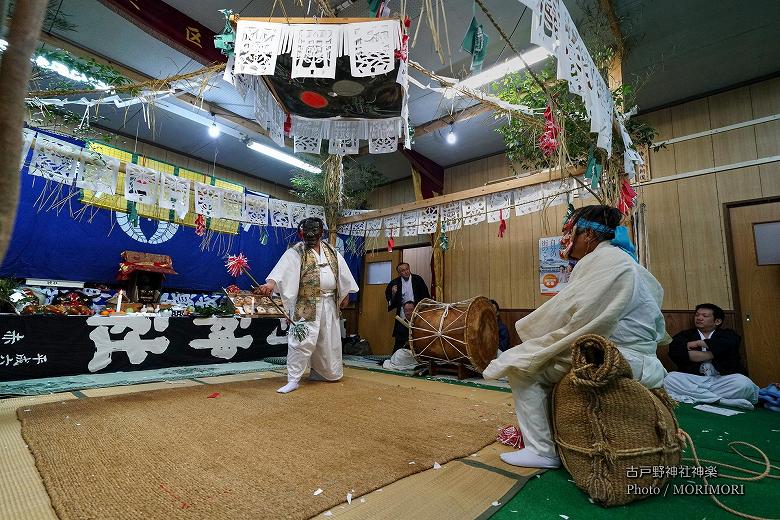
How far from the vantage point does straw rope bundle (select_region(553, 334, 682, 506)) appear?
145cm

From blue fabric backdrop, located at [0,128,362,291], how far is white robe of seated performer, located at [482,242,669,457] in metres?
5.41

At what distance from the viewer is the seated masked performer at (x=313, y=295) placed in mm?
3666

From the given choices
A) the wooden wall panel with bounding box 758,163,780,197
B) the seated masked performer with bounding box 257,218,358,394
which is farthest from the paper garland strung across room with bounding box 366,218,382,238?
the wooden wall panel with bounding box 758,163,780,197

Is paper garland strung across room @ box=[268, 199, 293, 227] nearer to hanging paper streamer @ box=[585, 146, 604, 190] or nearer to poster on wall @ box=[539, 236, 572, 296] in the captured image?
poster on wall @ box=[539, 236, 572, 296]

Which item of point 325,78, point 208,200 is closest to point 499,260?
point 325,78

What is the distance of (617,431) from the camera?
4.81 ft

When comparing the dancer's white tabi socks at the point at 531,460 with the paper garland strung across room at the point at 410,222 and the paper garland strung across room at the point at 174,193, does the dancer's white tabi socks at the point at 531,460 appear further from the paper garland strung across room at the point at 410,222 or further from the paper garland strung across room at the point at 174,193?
the paper garland strung across room at the point at 174,193

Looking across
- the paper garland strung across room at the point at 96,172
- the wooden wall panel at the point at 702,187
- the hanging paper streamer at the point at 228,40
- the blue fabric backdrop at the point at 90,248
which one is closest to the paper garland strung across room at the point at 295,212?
the blue fabric backdrop at the point at 90,248

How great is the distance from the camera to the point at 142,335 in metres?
4.46

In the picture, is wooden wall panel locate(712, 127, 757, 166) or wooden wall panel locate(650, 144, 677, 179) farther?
wooden wall panel locate(650, 144, 677, 179)

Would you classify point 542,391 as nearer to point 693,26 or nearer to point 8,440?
point 8,440

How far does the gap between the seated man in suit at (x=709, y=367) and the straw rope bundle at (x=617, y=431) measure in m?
2.89

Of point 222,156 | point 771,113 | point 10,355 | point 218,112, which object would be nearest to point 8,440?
point 10,355

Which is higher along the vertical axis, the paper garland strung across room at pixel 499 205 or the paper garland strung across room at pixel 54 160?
the paper garland strung across room at pixel 54 160
